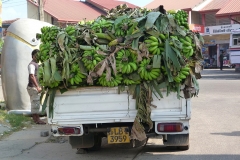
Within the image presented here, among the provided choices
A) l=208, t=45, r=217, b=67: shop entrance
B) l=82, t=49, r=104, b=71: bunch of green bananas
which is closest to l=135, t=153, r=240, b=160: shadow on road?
l=82, t=49, r=104, b=71: bunch of green bananas

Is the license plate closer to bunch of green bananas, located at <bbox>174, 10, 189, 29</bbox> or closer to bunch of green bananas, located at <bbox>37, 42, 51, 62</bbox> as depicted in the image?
bunch of green bananas, located at <bbox>37, 42, 51, 62</bbox>

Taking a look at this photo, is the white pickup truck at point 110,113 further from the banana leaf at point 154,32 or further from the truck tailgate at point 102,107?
the banana leaf at point 154,32

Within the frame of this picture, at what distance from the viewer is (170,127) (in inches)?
233

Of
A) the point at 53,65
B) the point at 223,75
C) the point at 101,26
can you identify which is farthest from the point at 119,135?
the point at 223,75

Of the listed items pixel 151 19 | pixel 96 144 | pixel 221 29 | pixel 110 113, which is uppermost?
pixel 221 29

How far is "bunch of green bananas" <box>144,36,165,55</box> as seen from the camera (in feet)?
19.1

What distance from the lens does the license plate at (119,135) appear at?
5.97 m

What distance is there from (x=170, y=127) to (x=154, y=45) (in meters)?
1.20

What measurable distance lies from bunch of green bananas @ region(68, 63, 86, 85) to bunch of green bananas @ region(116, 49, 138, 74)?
0.56m

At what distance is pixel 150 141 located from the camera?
7.84 m

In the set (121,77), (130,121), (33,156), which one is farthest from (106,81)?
(33,156)

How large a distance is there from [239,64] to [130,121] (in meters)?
21.8

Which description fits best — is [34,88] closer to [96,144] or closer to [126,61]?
[96,144]

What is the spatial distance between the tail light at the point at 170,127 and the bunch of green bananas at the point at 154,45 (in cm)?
104
